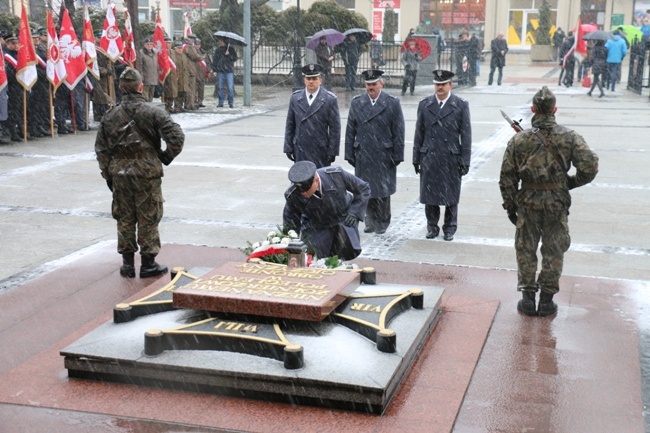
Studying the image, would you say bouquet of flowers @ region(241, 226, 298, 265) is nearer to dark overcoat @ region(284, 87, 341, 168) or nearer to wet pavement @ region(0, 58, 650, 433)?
wet pavement @ region(0, 58, 650, 433)

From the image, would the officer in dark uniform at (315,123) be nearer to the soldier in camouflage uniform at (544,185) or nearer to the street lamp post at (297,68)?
the soldier in camouflage uniform at (544,185)

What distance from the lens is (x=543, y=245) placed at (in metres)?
6.69

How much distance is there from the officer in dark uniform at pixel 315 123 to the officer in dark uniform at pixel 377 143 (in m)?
0.25

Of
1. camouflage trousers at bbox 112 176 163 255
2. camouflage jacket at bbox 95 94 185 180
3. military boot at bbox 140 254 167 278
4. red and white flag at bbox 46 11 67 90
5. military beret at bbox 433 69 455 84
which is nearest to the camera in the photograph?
camouflage jacket at bbox 95 94 185 180

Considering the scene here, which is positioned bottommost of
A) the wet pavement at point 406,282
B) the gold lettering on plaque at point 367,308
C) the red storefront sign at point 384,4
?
the wet pavement at point 406,282

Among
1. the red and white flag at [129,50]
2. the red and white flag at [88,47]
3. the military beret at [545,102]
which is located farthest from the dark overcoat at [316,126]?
the red and white flag at [129,50]

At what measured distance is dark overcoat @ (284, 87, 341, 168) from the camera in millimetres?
9680

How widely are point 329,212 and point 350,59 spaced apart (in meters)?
21.3

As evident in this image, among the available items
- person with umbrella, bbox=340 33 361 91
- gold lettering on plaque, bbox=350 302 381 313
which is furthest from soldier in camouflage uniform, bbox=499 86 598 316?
person with umbrella, bbox=340 33 361 91

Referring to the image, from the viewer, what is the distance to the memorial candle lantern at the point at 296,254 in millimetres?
6352

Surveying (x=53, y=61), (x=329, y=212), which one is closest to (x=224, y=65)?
(x=53, y=61)

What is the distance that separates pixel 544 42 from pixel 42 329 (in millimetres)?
38260

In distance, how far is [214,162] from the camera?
14219 millimetres

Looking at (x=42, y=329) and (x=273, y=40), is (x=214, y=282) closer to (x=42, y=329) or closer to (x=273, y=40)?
(x=42, y=329)
